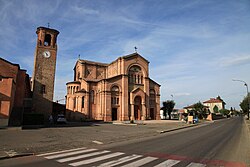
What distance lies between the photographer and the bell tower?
36.5m

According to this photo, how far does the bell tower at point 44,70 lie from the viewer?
1437 inches

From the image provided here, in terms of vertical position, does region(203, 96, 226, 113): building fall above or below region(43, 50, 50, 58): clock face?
below

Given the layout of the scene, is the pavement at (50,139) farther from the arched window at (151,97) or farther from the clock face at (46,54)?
the arched window at (151,97)

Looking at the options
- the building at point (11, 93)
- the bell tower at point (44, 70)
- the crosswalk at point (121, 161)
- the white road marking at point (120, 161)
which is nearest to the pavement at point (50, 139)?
the crosswalk at point (121, 161)

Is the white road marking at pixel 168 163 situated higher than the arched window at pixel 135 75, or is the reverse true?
the arched window at pixel 135 75

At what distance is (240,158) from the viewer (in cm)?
848

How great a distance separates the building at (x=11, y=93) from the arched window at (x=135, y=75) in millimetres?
24091

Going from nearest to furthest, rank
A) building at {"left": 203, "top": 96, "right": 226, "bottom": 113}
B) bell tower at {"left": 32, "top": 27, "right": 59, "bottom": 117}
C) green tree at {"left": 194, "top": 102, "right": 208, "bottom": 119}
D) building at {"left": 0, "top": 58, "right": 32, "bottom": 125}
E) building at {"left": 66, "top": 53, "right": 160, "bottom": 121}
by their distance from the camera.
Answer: building at {"left": 0, "top": 58, "right": 32, "bottom": 125}
bell tower at {"left": 32, "top": 27, "right": 59, "bottom": 117}
building at {"left": 66, "top": 53, "right": 160, "bottom": 121}
green tree at {"left": 194, "top": 102, "right": 208, "bottom": 119}
building at {"left": 203, "top": 96, "right": 226, "bottom": 113}

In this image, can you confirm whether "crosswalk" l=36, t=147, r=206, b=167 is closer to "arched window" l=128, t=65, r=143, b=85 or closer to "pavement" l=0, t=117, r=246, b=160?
"pavement" l=0, t=117, r=246, b=160

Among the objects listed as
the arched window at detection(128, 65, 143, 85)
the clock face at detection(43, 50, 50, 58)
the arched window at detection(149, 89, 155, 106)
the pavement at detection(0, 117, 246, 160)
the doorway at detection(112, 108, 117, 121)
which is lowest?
the pavement at detection(0, 117, 246, 160)

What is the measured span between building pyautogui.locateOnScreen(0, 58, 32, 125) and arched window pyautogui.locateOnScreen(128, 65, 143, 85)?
79.0 feet

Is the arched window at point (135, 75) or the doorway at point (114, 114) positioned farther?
the arched window at point (135, 75)

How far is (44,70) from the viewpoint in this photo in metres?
38.2

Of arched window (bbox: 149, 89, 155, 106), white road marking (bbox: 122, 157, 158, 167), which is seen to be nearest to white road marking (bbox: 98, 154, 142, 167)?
white road marking (bbox: 122, 157, 158, 167)
